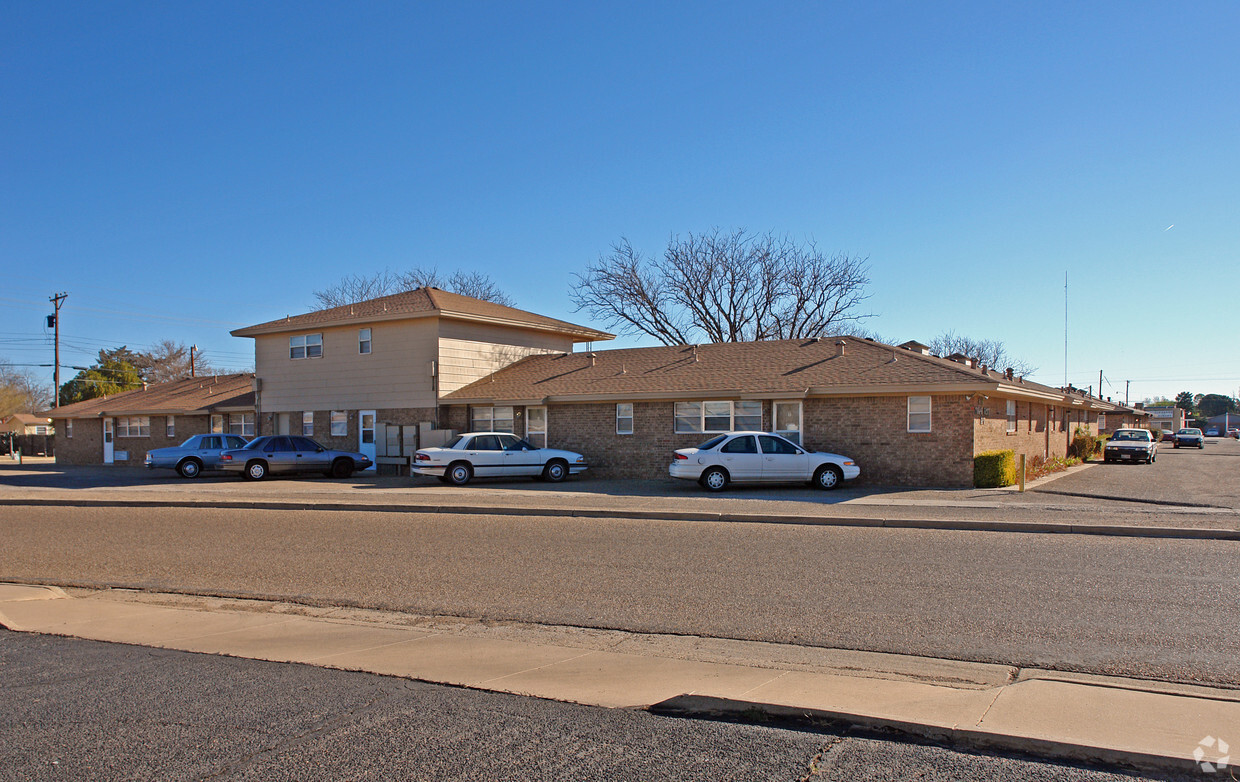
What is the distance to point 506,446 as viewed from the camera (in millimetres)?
24672

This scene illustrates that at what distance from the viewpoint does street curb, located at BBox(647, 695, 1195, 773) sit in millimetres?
4363

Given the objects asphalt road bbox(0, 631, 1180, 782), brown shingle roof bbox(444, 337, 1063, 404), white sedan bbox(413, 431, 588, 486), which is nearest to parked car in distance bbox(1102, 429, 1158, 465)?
brown shingle roof bbox(444, 337, 1063, 404)

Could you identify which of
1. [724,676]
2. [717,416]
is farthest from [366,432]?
[724,676]

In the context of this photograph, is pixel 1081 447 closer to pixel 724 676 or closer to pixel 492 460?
pixel 492 460

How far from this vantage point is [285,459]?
2778 centimetres

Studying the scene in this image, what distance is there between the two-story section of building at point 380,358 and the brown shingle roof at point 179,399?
3451mm

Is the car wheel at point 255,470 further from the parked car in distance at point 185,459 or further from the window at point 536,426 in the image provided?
the window at point 536,426

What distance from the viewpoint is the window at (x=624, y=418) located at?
25906mm

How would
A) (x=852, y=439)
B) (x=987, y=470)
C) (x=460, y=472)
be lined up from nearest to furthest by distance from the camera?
(x=987, y=470)
(x=852, y=439)
(x=460, y=472)

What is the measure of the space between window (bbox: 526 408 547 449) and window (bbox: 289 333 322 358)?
9677mm

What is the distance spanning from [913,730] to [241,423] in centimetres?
3624

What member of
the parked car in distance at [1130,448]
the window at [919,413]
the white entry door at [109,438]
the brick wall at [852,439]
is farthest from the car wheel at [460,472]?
the parked car in distance at [1130,448]

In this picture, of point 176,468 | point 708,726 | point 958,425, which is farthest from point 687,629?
point 176,468
